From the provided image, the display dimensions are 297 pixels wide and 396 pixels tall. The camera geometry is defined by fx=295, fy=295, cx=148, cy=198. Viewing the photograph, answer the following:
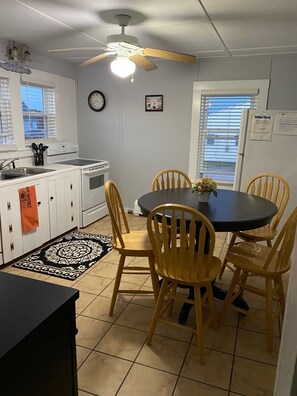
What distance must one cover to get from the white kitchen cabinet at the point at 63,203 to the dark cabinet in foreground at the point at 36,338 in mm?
2502

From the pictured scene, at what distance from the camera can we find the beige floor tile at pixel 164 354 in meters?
1.82

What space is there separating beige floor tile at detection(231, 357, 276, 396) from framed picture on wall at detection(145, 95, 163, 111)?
11.3 feet

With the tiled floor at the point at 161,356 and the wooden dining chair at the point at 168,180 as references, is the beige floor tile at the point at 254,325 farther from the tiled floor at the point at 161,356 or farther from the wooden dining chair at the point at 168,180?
the wooden dining chair at the point at 168,180

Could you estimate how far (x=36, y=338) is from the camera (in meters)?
0.84

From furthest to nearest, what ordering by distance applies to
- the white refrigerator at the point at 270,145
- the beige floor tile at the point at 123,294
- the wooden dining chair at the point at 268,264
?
the white refrigerator at the point at 270,145
the beige floor tile at the point at 123,294
the wooden dining chair at the point at 268,264

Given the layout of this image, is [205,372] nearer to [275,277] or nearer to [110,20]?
[275,277]

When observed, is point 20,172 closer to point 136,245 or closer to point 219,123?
point 136,245

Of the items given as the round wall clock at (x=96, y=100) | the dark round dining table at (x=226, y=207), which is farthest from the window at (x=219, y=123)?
the dark round dining table at (x=226, y=207)

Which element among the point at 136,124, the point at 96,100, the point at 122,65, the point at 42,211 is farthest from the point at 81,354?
the point at 96,100

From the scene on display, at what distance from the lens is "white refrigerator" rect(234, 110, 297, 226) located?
10.4 ft

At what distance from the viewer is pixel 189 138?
4.28 meters

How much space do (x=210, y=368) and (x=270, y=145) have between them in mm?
2394

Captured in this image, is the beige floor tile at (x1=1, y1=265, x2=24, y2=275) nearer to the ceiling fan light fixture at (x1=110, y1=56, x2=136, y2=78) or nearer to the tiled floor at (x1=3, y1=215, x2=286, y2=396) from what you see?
the tiled floor at (x1=3, y1=215, x2=286, y2=396)

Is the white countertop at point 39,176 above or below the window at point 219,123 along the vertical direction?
below
